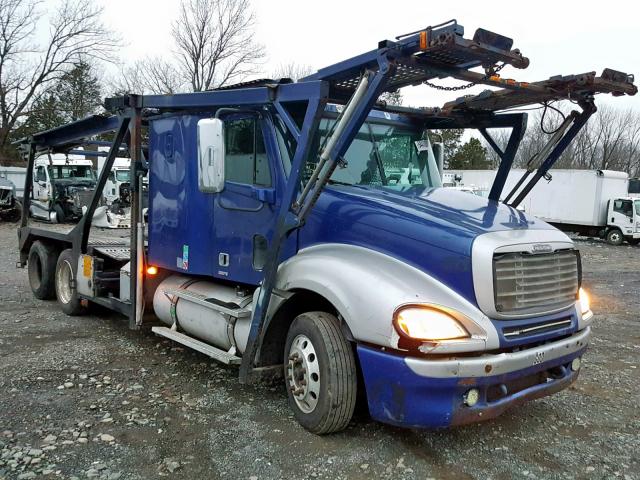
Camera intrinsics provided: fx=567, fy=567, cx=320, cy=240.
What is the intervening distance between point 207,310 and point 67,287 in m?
3.62

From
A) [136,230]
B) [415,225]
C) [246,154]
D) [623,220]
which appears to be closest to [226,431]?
[415,225]

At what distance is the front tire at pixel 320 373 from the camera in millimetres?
3727

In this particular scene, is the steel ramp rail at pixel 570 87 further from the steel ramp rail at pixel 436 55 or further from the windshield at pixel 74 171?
the windshield at pixel 74 171

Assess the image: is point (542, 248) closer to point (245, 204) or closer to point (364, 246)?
point (364, 246)

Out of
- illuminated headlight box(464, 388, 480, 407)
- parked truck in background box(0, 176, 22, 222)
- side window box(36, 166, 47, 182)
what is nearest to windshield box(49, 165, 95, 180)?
side window box(36, 166, 47, 182)

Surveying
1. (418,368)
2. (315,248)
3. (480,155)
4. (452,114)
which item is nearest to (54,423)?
(315,248)

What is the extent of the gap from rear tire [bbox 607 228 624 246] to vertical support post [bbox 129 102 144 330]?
21548mm

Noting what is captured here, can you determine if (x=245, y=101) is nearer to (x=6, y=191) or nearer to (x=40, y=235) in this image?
(x=40, y=235)

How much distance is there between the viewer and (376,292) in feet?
11.6

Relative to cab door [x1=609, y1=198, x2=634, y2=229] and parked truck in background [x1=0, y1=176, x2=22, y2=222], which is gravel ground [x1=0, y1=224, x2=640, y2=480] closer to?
cab door [x1=609, y1=198, x2=634, y2=229]

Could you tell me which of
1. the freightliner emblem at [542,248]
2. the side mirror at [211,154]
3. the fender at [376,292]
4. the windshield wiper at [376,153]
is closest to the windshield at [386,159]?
the windshield wiper at [376,153]

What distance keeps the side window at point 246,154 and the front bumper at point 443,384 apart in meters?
1.80

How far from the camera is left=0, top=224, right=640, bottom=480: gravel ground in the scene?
141 inches

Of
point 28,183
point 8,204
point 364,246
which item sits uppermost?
point 28,183
